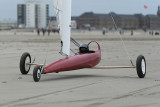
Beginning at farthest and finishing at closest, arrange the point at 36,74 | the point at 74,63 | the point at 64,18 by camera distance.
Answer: the point at 64,18 < the point at 74,63 < the point at 36,74

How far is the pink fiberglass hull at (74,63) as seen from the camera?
43.5 feet

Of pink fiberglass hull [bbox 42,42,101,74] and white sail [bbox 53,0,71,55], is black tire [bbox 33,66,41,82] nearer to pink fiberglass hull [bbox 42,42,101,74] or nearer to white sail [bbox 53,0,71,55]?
pink fiberglass hull [bbox 42,42,101,74]

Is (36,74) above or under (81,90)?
above

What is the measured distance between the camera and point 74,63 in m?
13.8

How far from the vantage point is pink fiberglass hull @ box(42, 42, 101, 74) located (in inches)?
522

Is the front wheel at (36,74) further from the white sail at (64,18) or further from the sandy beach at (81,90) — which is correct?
the white sail at (64,18)

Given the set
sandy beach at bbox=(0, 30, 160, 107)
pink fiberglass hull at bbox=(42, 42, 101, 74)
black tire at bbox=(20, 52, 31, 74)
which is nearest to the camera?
sandy beach at bbox=(0, 30, 160, 107)

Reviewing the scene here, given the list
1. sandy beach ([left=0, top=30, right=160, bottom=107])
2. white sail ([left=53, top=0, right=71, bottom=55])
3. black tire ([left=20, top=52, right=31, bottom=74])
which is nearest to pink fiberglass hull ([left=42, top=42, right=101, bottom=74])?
sandy beach ([left=0, top=30, right=160, bottom=107])

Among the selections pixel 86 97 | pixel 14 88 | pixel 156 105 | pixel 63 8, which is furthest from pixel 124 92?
pixel 63 8

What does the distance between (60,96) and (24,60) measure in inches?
201

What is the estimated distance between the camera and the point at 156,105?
8.84 m

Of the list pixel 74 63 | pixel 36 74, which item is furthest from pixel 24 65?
pixel 36 74

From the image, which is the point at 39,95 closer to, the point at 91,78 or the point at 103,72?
the point at 91,78

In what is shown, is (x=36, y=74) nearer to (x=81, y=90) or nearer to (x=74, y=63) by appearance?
(x=74, y=63)
